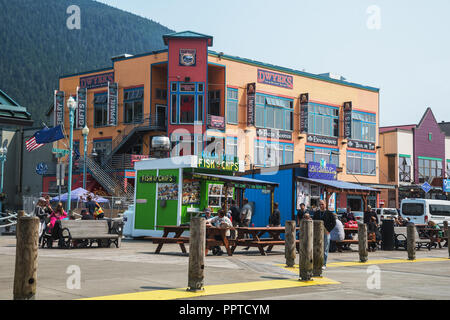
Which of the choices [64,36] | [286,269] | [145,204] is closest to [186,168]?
[145,204]

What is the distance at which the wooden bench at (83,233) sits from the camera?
60.7 feet

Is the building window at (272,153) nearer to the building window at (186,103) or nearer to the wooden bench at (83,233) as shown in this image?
the building window at (186,103)

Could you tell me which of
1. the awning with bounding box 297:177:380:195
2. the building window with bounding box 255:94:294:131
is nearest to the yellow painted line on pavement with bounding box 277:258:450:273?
the awning with bounding box 297:177:380:195

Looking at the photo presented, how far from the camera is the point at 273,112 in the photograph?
4738 cm

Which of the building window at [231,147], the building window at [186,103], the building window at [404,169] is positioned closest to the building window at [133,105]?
the building window at [186,103]

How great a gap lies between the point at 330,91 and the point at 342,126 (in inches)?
131

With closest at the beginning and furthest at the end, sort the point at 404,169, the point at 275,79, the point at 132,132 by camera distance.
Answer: the point at 132,132
the point at 275,79
the point at 404,169

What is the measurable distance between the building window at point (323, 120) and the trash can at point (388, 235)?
93.1 feet

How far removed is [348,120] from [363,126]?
2.77 m

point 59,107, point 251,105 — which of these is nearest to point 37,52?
point 59,107

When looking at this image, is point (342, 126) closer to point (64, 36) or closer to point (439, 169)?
point (439, 169)

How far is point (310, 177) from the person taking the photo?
1031 inches

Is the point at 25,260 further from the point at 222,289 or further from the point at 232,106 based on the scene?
the point at 232,106
